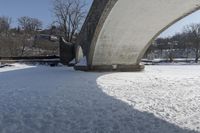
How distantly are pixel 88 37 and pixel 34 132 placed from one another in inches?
476

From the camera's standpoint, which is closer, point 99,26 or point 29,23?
point 99,26

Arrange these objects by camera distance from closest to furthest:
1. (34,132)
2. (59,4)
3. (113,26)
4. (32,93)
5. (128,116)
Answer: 1. (34,132)
2. (128,116)
3. (32,93)
4. (113,26)
5. (59,4)

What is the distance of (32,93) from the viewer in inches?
374

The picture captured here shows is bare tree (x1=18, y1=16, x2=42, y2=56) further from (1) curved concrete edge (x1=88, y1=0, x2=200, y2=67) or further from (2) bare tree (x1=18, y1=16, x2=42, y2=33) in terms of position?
(1) curved concrete edge (x1=88, y1=0, x2=200, y2=67)

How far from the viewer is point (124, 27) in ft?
57.3

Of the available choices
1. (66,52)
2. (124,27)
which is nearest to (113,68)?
(124,27)

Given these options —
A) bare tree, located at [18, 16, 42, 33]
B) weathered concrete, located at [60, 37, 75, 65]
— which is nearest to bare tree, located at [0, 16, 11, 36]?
bare tree, located at [18, 16, 42, 33]

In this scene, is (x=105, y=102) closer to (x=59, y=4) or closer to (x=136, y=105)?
(x=136, y=105)

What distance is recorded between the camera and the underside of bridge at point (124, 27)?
14.6 metres

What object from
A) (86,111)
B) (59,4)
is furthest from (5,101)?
(59,4)

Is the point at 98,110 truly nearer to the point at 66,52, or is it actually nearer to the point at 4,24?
the point at 66,52

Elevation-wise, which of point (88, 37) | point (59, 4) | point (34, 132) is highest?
point (59, 4)

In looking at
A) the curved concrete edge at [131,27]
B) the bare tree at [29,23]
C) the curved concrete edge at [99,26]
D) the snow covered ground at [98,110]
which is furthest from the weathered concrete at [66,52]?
the bare tree at [29,23]

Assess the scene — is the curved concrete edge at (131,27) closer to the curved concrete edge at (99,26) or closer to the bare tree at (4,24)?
the curved concrete edge at (99,26)
